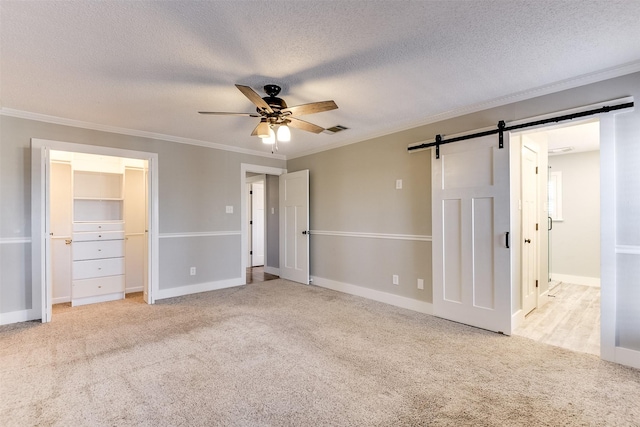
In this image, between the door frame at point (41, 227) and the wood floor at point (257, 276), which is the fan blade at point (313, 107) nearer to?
the door frame at point (41, 227)

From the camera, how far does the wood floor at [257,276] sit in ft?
18.6

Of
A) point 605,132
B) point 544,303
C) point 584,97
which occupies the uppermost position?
A: point 584,97

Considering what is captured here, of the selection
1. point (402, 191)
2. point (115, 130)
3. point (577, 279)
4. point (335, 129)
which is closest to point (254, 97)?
point (335, 129)

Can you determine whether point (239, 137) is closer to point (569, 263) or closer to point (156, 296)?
point (156, 296)

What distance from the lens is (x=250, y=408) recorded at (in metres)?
1.90

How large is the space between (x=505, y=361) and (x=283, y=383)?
1833 mm

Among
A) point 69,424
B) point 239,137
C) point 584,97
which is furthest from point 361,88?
point 69,424

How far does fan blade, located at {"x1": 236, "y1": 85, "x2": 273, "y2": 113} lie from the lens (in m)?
2.28

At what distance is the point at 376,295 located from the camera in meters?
4.32

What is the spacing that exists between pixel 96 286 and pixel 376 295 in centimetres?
402

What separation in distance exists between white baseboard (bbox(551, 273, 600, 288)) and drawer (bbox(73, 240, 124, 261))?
24.3 ft

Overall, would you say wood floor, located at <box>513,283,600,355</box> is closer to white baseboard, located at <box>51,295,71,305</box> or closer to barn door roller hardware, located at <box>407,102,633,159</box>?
barn door roller hardware, located at <box>407,102,633,159</box>

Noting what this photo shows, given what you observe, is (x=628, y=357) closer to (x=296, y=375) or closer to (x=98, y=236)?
(x=296, y=375)

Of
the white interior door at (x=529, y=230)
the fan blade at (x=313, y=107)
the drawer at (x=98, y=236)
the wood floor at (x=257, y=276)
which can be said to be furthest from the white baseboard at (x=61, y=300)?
the white interior door at (x=529, y=230)
